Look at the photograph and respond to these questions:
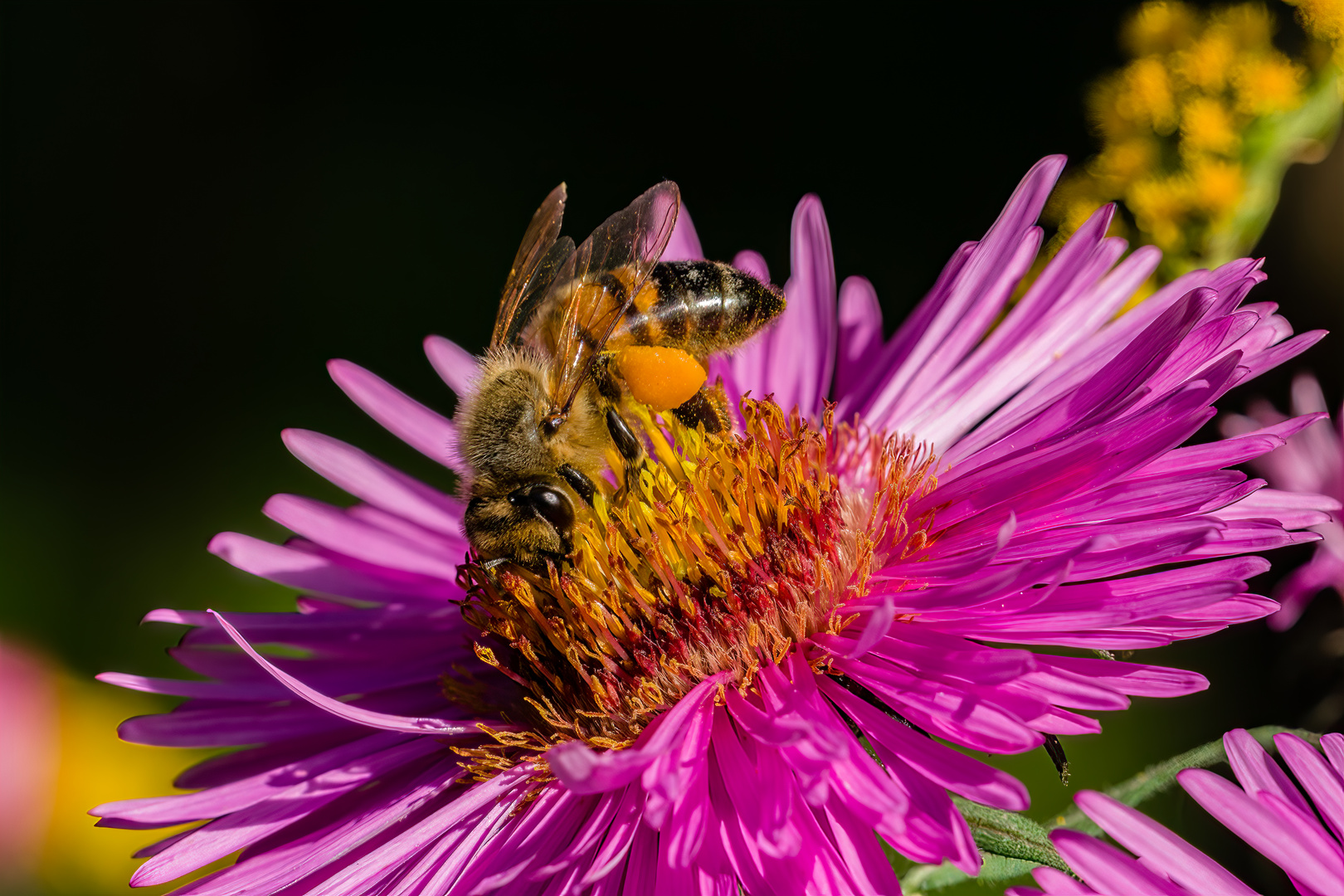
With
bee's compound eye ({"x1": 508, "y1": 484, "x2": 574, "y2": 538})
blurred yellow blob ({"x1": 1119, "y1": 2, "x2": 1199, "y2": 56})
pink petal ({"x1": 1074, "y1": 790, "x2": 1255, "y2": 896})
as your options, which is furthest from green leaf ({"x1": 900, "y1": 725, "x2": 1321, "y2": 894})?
blurred yellow blob ({"x1": 1119, "y1": 2, "x2": 1199, "y2": 56})

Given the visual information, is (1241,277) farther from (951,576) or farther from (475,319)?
(475,319)

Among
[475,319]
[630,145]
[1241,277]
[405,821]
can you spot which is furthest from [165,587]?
[1241,277]

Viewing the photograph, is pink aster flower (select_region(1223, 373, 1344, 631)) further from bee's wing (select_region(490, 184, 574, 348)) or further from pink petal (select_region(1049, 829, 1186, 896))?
bee's wing (select_region(490, 184, 574, 348))

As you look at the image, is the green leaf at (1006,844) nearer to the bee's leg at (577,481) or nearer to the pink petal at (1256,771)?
the pink petal at (1256,771)

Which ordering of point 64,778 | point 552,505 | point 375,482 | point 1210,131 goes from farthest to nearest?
1. point 64,778
2. point 375,482
3. point 1210,131
4. point 552,505

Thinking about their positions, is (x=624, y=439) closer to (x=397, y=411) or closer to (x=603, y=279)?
(x=603, y=279)

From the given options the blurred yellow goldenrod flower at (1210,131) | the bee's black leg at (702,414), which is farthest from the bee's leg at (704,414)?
the blurred yellow goldenrod flower at (1210,131)

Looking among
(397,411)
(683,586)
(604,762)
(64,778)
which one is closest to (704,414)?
(683,586)
